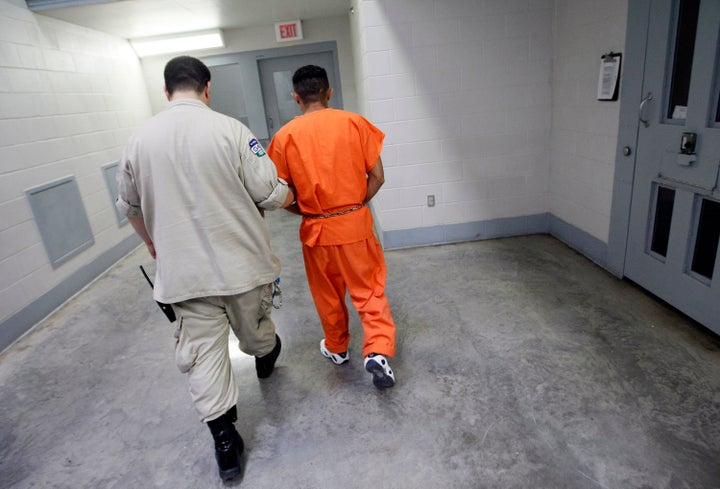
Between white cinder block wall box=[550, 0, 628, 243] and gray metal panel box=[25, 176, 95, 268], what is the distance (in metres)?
4.34

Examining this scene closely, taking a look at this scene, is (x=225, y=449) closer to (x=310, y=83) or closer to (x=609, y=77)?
(x=310, y=83)

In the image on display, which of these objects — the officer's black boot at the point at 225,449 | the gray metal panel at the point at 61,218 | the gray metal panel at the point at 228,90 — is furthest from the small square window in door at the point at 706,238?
the gray metal panel at the point at 228,90

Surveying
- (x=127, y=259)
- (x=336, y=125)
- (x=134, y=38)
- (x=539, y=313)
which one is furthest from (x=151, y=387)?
(x=134, y=38)

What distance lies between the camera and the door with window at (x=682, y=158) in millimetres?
2199

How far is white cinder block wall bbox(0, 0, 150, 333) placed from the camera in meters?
3.26

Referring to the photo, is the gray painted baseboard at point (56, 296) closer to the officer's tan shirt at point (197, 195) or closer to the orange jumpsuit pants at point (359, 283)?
the officer's tan shirt at point (197, 195)

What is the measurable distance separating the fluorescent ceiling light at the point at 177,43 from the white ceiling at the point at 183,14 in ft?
0.45

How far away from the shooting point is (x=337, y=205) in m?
2.02

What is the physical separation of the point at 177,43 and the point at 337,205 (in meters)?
4.97

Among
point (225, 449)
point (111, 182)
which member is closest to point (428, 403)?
point (225, 449)

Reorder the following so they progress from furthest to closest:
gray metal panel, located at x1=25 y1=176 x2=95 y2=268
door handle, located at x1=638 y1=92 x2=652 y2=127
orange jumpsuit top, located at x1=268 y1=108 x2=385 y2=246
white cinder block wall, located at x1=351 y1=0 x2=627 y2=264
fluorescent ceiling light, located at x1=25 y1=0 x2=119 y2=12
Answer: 1. fluorescent ceiling light, located at x1=25 y1=0 x2=119 y2=12
2. gray metal panel, located at x1=25 y1=176 x2=95 y2=268
3. white cinder block wall, located at x1=351 y1=0 x2=627 y2=264
4. door handle, located at x1=638 y1=92 x2=652 y2=127
5. orange jumpsuit top, located at x1=268 y1=108 x2=385 y2=246

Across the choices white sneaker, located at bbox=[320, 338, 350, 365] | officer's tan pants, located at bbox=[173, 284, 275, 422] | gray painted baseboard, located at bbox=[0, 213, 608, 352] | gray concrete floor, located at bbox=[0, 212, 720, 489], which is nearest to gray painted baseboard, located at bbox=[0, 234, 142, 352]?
gray painted baseboard, located at bbox=[0, 213, 608, 352]

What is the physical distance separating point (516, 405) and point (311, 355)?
1.15 meters

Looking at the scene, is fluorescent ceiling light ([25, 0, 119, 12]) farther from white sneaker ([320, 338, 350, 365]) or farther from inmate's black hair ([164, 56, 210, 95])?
white sneaker ([320, 338, 350, 365])
